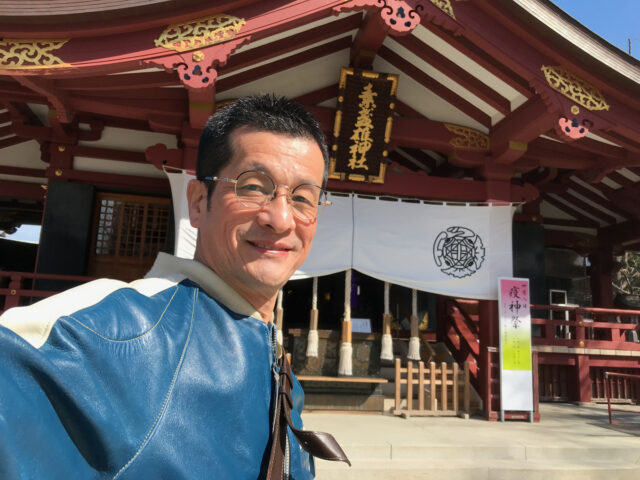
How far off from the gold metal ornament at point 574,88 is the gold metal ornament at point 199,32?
3648 mm

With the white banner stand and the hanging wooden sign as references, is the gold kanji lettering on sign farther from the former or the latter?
the white banner stand

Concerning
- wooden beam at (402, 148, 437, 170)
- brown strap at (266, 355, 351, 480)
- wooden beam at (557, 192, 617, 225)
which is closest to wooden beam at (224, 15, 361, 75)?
wooden beam at (402, 148, 437, 170)

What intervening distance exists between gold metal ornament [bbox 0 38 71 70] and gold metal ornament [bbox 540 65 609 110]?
5.40 m

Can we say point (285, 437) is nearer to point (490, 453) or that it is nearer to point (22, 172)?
point (490, 453)

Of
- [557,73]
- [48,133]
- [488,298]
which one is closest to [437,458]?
[488,298]

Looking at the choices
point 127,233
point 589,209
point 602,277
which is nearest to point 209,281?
point 127,233

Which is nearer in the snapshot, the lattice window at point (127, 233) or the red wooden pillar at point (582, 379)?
the lattice window at point (127, 233)

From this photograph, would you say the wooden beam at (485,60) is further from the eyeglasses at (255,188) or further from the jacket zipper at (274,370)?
the jacket zipper at (274,370)

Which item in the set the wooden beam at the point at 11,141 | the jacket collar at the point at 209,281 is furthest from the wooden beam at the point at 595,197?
the wooden beam at the point at 11,141

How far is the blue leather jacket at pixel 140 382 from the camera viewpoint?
0.61 metres

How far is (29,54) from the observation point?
4367mm

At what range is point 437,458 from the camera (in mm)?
4504

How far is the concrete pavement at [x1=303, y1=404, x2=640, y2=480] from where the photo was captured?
4.27 meters

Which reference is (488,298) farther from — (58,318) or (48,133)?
(48,133)
